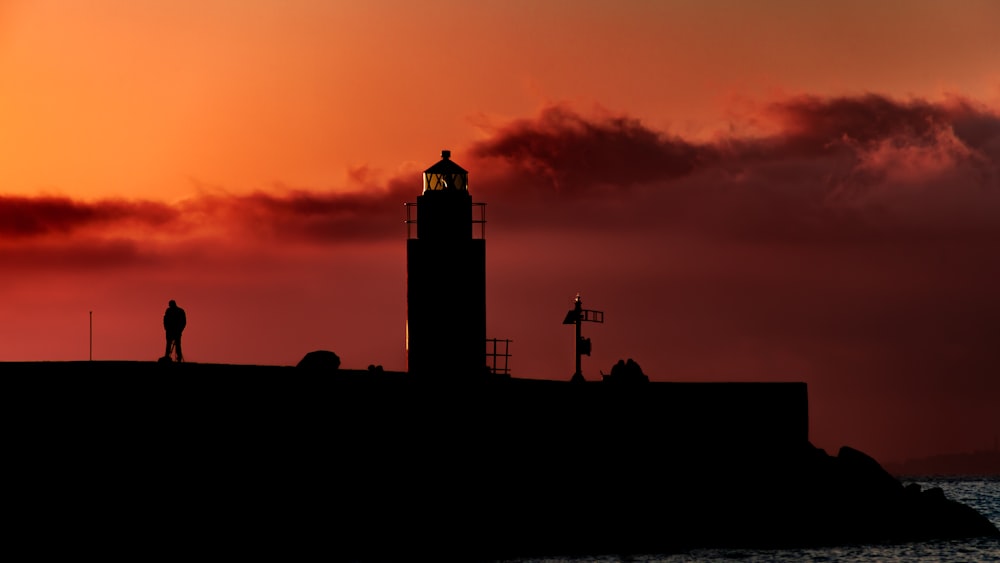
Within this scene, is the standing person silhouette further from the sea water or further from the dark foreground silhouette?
the sea water

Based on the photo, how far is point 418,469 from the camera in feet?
118

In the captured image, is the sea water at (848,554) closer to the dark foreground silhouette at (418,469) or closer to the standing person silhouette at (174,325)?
the dark foreground silhouette at (418,469)

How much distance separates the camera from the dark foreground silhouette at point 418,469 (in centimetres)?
3002

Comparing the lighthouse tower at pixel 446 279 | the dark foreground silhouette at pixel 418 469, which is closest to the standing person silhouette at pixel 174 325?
the dark foreground silhouette at pixel 418 469

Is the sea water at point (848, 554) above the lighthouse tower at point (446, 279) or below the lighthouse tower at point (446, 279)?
below

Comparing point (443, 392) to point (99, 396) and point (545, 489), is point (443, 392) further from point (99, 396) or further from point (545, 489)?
point (99, 396)

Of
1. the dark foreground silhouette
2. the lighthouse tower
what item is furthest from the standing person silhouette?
the lighthouse tower

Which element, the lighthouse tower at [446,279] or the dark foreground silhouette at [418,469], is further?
the lighthouse tower at [446,279]

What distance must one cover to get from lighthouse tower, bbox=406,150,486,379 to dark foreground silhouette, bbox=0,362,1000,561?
2.42m

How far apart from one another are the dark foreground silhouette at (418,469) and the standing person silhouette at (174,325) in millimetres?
1814

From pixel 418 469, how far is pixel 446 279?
19.9 feet

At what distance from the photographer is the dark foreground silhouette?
30.0 meters

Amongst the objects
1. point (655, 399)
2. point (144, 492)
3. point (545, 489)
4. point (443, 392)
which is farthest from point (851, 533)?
point (144, 492)

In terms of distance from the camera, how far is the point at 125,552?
29.7 metres
